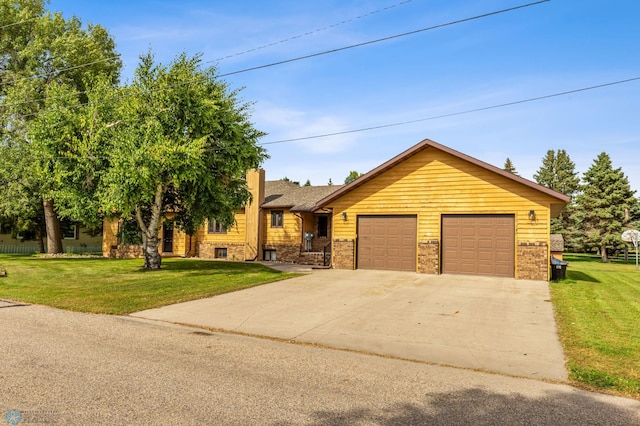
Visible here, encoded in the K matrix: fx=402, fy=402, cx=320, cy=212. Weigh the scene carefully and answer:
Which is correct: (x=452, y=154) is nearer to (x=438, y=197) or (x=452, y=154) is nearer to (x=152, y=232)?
(x=438, y=197)

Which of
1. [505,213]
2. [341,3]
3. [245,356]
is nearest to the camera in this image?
[245,356]

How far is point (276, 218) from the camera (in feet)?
86.7

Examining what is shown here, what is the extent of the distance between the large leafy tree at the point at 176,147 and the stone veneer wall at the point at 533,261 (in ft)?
40.1

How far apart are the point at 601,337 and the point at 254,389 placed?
21.3 ft

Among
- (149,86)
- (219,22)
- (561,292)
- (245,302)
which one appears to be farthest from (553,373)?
(149,86)

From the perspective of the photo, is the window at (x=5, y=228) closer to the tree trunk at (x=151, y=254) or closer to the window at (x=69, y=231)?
the window at (x=69, y=231)

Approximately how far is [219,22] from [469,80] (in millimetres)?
8246

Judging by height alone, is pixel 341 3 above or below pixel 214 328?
above

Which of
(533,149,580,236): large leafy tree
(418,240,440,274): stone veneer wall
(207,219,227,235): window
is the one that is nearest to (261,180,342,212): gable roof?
(207,219,227,235): window

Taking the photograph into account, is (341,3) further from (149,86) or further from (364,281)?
(149,86)

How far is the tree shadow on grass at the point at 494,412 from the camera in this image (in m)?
4.00

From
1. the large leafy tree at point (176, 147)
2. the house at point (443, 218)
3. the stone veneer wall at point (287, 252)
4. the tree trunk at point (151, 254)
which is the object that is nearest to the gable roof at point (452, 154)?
the house at point (443, 218)

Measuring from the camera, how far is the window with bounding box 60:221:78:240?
37.2 metres

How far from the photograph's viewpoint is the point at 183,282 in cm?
1428
